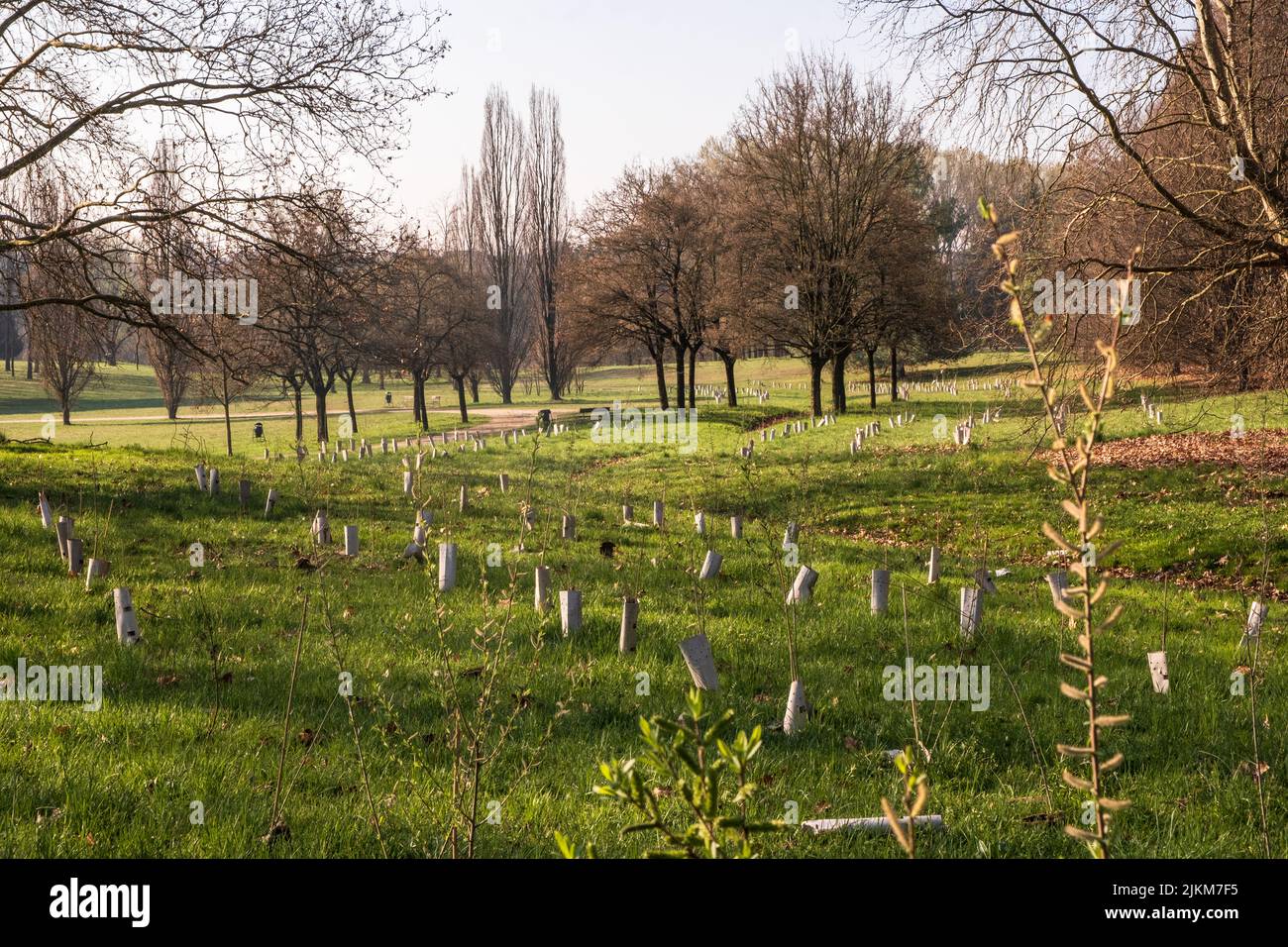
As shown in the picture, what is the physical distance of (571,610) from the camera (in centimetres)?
688

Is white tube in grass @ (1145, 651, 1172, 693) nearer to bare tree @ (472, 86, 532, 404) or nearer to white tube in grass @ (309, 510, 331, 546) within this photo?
white tube in grass @ (309, 510, 331, 546)

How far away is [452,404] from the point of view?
63.3m

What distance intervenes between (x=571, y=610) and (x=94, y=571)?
452cm

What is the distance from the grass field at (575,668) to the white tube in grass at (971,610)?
0.37ft

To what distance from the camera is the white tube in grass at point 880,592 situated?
7785 millimetres

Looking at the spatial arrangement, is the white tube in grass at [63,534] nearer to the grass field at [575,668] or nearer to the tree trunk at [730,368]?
the grass field at [575,668]

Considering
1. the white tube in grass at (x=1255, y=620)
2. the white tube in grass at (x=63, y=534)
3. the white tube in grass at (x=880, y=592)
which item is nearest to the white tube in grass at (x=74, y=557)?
the white tube in grass at (x=63, y=534)

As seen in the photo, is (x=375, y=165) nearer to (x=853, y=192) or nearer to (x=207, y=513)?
(x=207, y=513)

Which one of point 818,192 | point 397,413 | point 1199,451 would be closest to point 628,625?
point 1199,451

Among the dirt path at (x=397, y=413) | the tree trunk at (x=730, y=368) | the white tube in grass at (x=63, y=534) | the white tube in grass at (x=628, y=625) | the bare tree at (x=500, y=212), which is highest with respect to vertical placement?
the bare tree at (x=500, y=212)

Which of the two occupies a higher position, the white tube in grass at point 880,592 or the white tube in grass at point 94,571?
the white tube in grass at point 94,571

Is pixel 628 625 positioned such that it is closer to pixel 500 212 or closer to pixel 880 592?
pixel 880 592

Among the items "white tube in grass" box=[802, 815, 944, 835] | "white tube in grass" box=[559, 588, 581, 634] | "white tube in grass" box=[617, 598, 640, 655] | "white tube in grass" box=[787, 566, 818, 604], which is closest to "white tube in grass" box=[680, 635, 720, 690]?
"white tube in grass" box=[802, 815, 944, 835]

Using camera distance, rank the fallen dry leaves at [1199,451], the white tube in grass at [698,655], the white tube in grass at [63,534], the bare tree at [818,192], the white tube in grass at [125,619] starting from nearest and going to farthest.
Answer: the white tube in grass at [698,655], the white tube in grass at [125,619], the white tube in grass at [63,534], the fallen dry leaves at [1199,451], the bare tree at [818,192]
